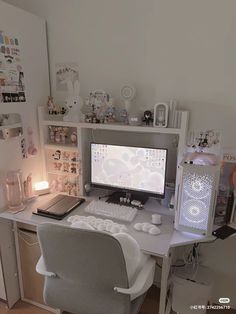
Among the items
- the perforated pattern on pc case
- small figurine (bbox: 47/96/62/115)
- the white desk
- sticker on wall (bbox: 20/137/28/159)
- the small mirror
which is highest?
small figurine (bbox: 47/96/62/115)

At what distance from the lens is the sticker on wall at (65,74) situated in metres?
1.86

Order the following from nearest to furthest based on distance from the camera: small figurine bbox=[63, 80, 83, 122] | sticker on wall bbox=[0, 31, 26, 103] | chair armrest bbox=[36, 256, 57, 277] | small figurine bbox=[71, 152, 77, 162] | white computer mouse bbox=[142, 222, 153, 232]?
1. chair armrest bbox=[36, 256, 57, 277]
2. white computer mouse bbox=[142, 222, 153, 232]
3. sticker on wall bbox=[0, 31, 26, 103]
4. small figurine bbox=[63, 80, 83, 122]
5. small figurine bbox=[71, 152, 77, 162]

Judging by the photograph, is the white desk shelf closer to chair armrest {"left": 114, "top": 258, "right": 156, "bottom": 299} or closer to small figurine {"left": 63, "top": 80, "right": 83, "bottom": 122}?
small figurine {"left": 63, "top": 80, "right": 83, "bottom": 122}

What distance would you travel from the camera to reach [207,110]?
5.26ft

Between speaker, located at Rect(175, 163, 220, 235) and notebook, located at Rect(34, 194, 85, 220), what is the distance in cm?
71

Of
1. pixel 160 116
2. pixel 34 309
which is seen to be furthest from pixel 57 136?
pixel 34 309

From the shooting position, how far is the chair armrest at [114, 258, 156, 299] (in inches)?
42.2

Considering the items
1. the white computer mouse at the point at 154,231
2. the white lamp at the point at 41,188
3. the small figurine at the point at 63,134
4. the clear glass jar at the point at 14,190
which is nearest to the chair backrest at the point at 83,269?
the white computer mouse at the point at 154,231

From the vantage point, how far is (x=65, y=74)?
1894 mm

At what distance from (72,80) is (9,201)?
1.01 metres

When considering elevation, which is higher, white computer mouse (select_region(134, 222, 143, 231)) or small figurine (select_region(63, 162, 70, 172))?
small figurine (select_region(63, 162, 70, 172))

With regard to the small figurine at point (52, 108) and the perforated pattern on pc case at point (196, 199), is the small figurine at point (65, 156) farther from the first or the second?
the perforated pattern on pc case at point (196, 199)

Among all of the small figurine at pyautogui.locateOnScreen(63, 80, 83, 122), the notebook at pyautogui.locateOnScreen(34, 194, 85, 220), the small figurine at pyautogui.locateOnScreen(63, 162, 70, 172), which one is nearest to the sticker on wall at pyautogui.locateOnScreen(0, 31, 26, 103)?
the small figurine at pyautogui.locateOnScreen(63, 80, 83, 122)

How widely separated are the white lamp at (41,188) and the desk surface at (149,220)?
0.04 m
